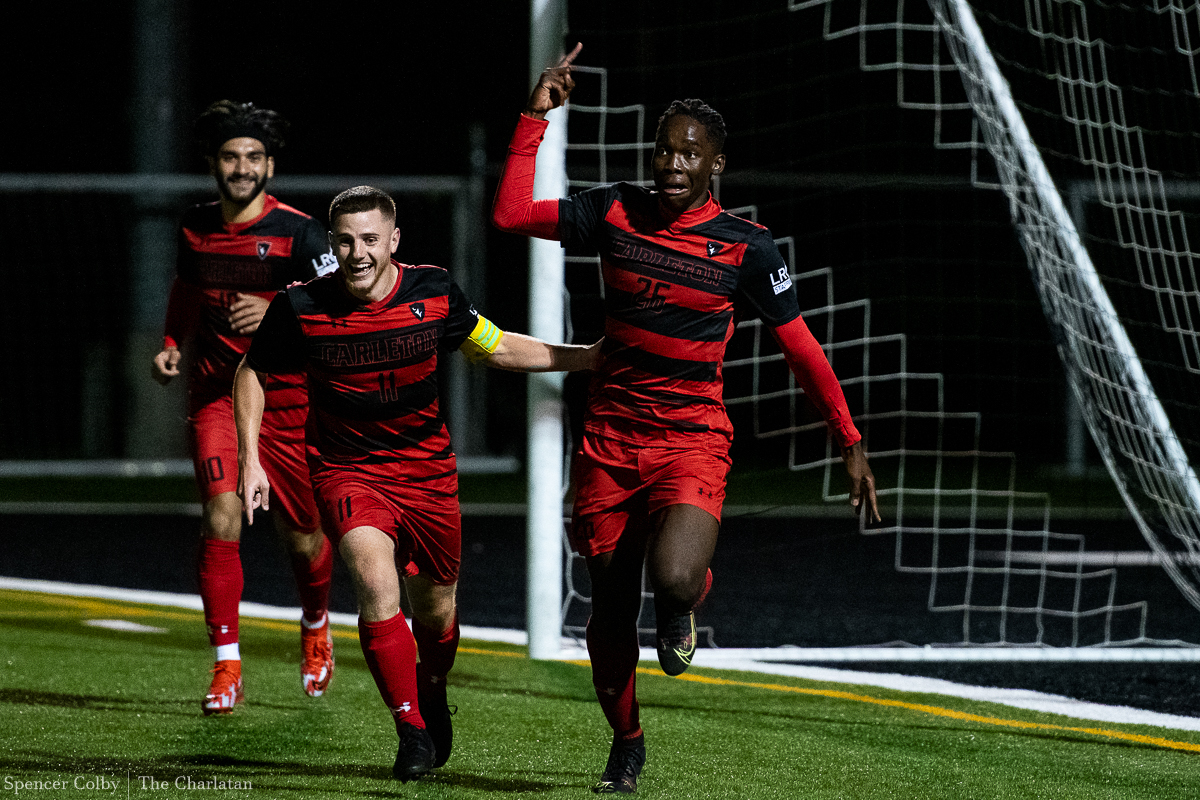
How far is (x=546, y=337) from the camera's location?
6398 mm

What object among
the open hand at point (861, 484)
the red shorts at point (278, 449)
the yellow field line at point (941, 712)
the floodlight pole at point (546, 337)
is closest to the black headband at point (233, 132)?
the red shorts at point (278, 449)

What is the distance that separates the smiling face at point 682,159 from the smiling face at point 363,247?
0.77 metres

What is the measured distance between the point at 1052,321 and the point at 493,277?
10984 mm

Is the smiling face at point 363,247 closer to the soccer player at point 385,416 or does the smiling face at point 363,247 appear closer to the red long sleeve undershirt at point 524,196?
the soccer player at point 385,416

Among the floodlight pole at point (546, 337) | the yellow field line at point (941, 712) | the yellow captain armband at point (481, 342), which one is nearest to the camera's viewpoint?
the yellow captain armband at point (481, 342)

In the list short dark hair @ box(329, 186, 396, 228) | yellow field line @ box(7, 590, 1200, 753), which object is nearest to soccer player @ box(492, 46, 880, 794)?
short dark hair @ box(329, 186, 396, 228)

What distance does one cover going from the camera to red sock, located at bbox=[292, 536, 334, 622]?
589cm

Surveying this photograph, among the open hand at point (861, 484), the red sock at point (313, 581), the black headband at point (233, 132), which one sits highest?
the black headband at point (233, 132)

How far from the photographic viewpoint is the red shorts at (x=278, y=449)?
18.3 feet

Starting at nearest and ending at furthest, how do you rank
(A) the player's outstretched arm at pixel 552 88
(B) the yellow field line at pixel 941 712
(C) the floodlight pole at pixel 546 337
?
1. (A) the player's outstretched arm at pixel 552 88
2. (B) the yellow field line at pixel 941 712
3. (C) the floodlight pole at pixel 546 337

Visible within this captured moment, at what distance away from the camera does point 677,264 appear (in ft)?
14.5

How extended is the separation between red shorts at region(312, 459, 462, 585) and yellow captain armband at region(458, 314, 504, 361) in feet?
1.10

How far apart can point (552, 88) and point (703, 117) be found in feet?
1.47

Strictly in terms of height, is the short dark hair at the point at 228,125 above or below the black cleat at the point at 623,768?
above
